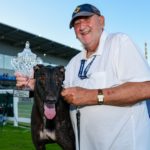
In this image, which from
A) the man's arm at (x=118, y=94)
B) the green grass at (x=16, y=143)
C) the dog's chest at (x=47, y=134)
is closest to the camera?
the man's arm at (x=118, y=94)

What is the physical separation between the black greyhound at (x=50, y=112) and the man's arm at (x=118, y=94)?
0.57 metres

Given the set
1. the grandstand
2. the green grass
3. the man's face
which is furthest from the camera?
the grandstand

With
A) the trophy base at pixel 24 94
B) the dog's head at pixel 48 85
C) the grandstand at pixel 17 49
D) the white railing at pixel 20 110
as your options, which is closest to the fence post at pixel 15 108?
the white railing at pixel 20 110

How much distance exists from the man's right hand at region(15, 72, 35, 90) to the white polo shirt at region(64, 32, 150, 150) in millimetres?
767

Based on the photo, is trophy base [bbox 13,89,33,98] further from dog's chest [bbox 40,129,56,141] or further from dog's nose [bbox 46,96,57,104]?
dog's nose [bbox 46,96,57,104]

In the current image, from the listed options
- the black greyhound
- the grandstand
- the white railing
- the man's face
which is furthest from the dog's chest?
the grandstand

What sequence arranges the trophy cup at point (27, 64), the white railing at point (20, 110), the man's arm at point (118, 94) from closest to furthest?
1. the man's arm at point (118, 94)
2. the trophy cup at point (27, 64)
3. the white railing at point (20, 110)

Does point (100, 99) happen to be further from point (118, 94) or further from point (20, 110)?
point (20, 110)

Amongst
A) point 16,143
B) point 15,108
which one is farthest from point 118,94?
point 15,108

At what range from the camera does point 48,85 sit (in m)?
3.26

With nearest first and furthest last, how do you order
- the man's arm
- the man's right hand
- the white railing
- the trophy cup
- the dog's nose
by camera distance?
the man's arm < the dog's nose < the man's right hand < the trophy cup < the white railing

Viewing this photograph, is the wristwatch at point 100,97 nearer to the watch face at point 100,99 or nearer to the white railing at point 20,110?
the watch face at point 100,99

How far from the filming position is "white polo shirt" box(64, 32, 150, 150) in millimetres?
2646

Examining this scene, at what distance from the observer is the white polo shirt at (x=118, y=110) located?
2.65 meters
